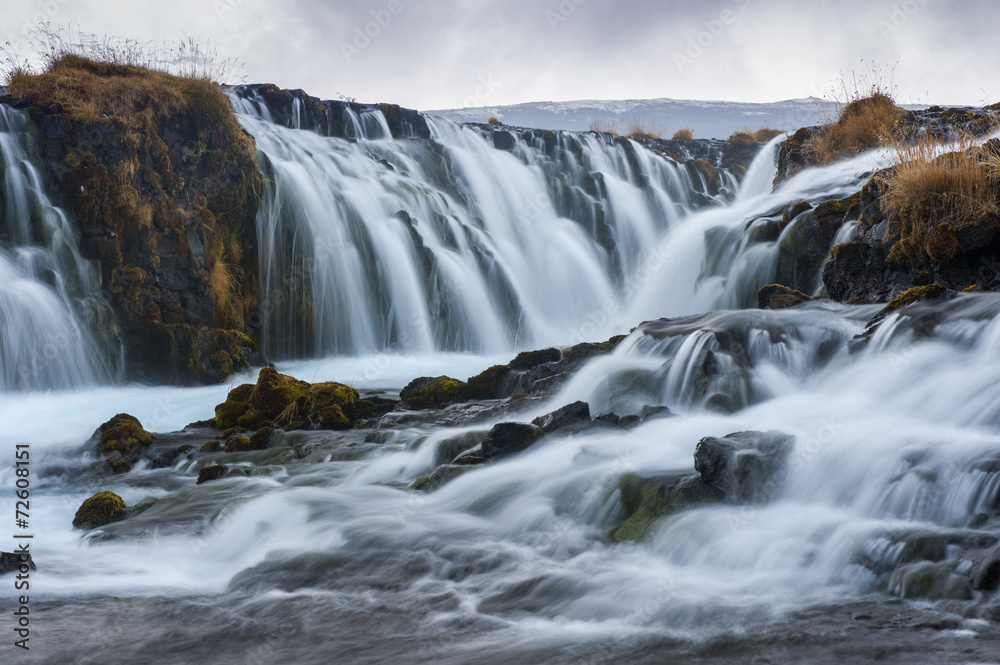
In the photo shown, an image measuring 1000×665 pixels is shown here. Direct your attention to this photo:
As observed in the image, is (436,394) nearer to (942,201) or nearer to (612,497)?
(612,497)

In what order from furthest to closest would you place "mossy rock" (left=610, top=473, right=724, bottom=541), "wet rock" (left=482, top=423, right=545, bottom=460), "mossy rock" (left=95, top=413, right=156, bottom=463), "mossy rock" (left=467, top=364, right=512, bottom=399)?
"mossy rock" (left=467, top=364, right=512, bottom=399)
"mossy rock" (left=95, top=413, right=156, bottom=463)
"wet rock" (left=482, top=423, right=545, bottom=460)
"mossy rock" (left=610, top=473, right=724, bottom=541)

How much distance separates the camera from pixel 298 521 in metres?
6.00

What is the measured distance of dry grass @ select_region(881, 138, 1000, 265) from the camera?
869 centimetres

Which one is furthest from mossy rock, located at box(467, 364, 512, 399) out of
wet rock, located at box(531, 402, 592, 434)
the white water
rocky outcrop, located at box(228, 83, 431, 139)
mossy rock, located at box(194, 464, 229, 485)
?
rocky outcrop, located at box(228, 83, 431, 139)

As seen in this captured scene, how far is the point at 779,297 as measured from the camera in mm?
10250

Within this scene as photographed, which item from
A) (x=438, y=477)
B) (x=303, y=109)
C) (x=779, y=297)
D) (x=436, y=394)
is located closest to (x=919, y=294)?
(x=779, y=297)

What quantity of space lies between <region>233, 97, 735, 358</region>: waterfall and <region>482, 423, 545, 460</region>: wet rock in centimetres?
785

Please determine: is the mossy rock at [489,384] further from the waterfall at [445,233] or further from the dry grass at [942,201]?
the dry grass at [942,201]

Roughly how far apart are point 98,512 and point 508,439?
3.43 meters

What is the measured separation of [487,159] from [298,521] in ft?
52.9

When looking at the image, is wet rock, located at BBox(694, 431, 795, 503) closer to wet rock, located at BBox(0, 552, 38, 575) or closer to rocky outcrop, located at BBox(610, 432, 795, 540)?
rocky outcrop, located at BBox(610, 432, 795, 540)

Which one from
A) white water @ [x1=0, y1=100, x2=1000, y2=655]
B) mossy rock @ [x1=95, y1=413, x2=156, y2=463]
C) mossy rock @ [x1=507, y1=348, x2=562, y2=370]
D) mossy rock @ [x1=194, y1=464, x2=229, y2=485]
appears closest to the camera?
white water @ [x1=0, y1=100, x2=1000, y2=655]

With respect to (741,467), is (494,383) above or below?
above

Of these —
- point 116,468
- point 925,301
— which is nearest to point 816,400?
point 925,301
